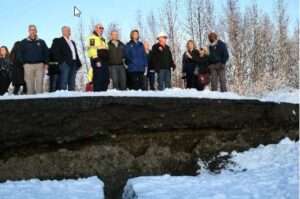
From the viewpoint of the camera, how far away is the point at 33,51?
978 centimetres

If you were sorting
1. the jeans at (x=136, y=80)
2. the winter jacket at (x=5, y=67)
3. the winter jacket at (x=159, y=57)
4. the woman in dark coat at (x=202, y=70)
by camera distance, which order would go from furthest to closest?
the woman in dark coat at (x=202, y=70), the winter jacket at (x=5, y=67), the winter jacket at (x=159, y=57), the jeans at (x=136, y=80)

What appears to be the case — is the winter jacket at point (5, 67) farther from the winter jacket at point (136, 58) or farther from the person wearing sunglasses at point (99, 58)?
the winter jacket at point (136, 58)

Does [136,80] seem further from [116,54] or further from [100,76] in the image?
[100,76]

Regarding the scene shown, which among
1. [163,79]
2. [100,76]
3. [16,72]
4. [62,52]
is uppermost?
[62,52]

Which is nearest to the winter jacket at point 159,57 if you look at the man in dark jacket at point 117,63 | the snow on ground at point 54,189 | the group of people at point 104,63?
the group of people at point 104,63

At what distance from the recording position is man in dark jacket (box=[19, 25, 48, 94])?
979 centimetres

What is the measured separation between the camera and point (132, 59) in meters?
10.6

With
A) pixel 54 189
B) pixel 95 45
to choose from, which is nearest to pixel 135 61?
pixel 95 45

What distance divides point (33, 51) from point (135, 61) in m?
1.93

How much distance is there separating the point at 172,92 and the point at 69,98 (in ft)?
5.17

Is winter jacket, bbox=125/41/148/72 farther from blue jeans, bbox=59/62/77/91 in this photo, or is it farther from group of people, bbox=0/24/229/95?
blue jeans, bbox=59/62/77/91

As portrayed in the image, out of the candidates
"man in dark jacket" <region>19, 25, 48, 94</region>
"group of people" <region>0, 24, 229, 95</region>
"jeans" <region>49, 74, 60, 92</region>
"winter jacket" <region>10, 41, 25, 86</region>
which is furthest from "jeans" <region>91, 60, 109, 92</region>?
"winter jacket" <region>10, 41, 25, 86</region>

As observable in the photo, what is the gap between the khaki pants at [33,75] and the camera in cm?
981

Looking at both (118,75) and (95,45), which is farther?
(118,75)
